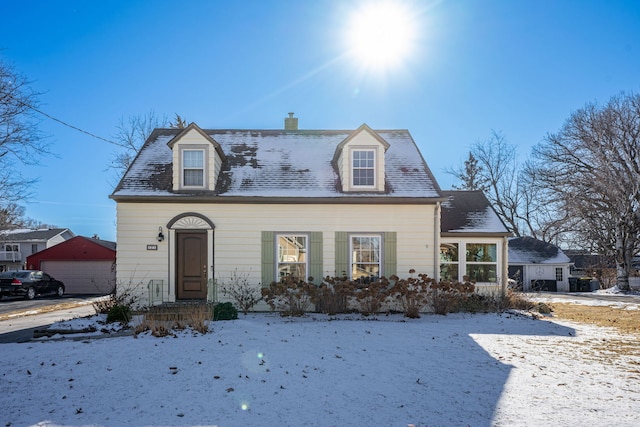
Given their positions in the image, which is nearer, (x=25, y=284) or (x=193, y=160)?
(x=193, y=160)

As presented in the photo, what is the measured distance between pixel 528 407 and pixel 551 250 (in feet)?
92.3

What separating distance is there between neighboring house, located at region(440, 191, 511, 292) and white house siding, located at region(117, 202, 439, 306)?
2.11 metres

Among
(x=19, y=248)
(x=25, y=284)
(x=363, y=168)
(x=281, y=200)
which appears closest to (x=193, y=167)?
(x=281, y=200)

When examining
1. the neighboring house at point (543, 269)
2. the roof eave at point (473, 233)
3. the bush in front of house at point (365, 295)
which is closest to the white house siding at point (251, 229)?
the bush in front of house at point (365, 295)

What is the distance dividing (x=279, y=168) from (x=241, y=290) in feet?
14.0

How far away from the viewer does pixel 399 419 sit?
190 inches

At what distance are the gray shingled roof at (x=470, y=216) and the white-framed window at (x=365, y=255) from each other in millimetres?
3033

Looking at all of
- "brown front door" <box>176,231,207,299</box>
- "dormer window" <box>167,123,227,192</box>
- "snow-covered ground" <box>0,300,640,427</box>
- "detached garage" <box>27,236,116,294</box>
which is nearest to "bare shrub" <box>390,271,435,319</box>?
"snow-covered ground" <box>0,300,640,427</box>

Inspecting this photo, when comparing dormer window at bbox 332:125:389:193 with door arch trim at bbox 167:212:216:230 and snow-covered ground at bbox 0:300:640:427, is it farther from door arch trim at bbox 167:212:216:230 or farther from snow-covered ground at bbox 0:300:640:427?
snow-covered ground at bbox 0:300:640:427

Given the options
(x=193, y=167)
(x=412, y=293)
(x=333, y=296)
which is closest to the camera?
(x=333, y=296)

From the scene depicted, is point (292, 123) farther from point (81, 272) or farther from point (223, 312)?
point (81, 272)

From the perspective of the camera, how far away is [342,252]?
12812 millimetres

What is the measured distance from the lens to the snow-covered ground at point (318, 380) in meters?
4.91

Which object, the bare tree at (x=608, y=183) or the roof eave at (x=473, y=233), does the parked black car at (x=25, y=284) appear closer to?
the roof eave at (x=473, y=233)
